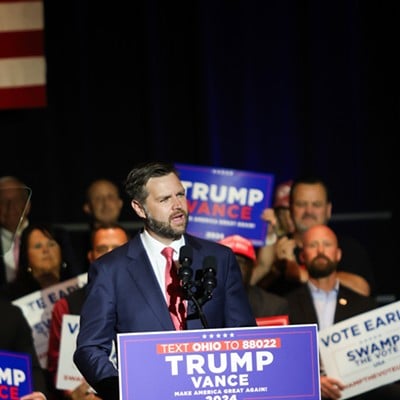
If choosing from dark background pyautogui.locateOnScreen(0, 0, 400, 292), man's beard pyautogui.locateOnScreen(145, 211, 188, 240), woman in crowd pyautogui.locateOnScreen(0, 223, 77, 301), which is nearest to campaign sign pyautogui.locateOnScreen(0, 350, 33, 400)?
man's beard pyautogui.locateOnScreen(145, 211, 188, 240)

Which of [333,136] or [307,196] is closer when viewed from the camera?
[307,196]

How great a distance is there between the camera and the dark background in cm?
799

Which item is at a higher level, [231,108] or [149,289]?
[231,108]

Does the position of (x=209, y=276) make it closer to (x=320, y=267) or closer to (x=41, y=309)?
(x=320, y=267)

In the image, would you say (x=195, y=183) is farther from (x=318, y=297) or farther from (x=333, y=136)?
(x=333, y=136)

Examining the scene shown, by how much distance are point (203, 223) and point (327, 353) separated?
4.85ft

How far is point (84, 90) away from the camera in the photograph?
8078 mm

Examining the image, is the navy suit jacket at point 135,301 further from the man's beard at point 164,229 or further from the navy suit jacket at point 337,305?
the navy suit jacket at point 337,305

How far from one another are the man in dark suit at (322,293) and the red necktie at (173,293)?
1.69 meters

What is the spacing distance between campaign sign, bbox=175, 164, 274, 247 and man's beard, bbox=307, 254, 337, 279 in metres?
0.72

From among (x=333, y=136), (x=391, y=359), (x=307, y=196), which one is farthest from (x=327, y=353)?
(x=333, y=136)

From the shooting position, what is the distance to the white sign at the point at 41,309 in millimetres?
5922

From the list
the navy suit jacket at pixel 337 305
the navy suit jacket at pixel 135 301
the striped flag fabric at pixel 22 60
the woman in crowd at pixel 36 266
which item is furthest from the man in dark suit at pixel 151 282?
the striped flag fabric at pixel 22 60

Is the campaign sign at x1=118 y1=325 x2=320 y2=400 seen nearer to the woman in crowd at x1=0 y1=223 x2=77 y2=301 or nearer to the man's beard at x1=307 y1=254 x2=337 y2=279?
the man's beard at x1=307 y1=254 x2=337 y2=279
